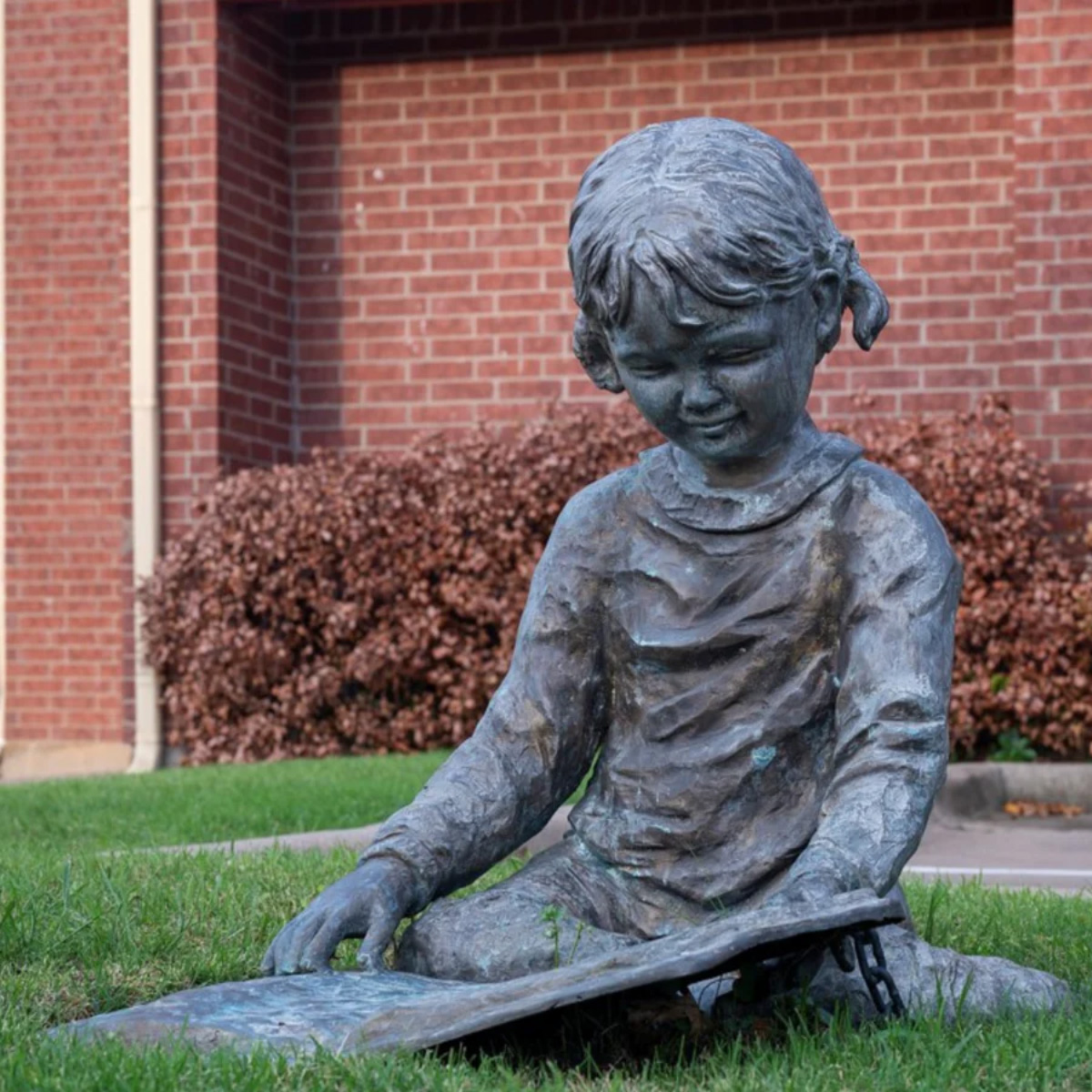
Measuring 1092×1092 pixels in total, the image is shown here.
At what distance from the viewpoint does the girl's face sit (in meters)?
3.43

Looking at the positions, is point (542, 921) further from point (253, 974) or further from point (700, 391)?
point (700, 391)

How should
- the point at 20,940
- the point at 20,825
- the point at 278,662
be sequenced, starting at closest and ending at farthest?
the point at 20,940
the point at 20,825
the point at 278,662

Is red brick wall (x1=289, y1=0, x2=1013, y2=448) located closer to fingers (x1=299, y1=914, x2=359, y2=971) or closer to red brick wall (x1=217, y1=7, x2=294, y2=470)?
red brick wall (x1=217, y1=7, x2=294, y2=470)

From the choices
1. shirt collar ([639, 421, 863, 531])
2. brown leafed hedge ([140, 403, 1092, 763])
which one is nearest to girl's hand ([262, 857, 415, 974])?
shirt collar ([639, 421, 863, 531])

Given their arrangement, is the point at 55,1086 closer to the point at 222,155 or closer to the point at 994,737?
the point at 994,737

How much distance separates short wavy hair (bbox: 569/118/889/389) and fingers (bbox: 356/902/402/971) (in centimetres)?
103

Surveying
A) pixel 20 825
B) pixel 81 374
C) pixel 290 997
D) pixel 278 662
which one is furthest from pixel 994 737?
pixel 290 997

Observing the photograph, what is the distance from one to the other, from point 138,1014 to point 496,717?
91 centimetres

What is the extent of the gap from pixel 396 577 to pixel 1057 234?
12.5 feet

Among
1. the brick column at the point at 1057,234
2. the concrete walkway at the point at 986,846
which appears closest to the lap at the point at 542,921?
the concrete walkway at the point at 986,846

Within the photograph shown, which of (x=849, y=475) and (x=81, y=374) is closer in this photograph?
(x=849, y=475)

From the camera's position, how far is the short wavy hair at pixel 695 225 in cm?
339

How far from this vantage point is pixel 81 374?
13.9m

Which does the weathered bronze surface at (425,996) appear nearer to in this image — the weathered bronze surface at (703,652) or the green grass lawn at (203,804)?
the weathered bronze surface at (703,652)
